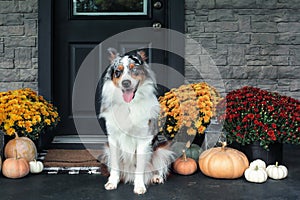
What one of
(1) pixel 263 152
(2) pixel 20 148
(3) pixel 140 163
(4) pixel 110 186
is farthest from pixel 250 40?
(2) pixel 20 148

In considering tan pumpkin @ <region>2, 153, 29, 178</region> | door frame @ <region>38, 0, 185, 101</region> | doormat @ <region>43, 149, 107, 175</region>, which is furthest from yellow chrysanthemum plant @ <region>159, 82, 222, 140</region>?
tan pumpkin @ <region>2, 153, 29, 178</region>

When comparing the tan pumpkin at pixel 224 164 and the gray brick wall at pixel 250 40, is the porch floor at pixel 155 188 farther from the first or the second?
the gray brick wall at pixel 250 40

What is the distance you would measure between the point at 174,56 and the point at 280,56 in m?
1.07

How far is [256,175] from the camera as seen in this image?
117 inches

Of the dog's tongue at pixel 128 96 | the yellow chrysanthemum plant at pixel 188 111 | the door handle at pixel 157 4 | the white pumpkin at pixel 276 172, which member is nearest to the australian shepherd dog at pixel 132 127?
the dog's tongue at pixel 128 96

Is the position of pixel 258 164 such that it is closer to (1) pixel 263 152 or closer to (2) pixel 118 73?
(1) pixel 263 152

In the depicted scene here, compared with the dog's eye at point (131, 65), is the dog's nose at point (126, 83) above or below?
below

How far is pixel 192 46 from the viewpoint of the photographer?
4148 mm

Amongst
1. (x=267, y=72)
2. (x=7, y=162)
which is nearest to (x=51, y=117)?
(x=7, y=162)

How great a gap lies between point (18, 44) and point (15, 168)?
1564mm

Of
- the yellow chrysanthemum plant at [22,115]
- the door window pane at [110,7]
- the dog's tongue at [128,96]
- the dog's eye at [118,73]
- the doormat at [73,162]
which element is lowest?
the doormat at [73,162]

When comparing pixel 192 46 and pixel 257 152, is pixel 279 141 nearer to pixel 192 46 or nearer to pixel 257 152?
pixel 257 152

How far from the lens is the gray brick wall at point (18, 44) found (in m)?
4.12

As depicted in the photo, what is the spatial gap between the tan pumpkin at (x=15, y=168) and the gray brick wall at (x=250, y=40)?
1.88 m
